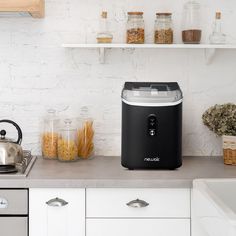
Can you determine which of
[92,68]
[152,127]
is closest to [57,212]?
[152,127]

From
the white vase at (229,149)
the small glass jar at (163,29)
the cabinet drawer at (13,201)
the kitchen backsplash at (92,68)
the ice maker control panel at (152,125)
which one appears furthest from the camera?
the kitchen backsplash at (92,68)

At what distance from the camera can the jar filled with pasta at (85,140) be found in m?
2.99

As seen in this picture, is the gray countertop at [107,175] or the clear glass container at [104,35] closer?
the gray countertop at [107,175]

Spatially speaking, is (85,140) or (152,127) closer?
(152,127)

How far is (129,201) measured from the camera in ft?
8.39

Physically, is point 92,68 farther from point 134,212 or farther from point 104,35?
point 134,212

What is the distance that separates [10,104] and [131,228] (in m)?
1.01

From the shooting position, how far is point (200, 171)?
2725 millimetres

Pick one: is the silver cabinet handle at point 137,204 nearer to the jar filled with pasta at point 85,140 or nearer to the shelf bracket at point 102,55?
the jar filled with pasta at point 85,140

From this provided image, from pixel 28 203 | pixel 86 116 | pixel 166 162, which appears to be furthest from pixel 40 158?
pixel 166 162

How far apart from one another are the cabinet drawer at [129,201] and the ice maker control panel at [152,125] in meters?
0.29

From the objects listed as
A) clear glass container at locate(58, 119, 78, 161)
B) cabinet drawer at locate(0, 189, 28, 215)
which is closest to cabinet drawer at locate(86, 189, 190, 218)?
cabinet drawer at locate(0, 189, 28, 215)

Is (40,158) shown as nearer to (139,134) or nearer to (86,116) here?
(86,116)

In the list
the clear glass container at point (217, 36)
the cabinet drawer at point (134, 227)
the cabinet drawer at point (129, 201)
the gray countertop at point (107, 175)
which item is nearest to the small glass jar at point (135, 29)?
the clear glass container at point (217, 36)
